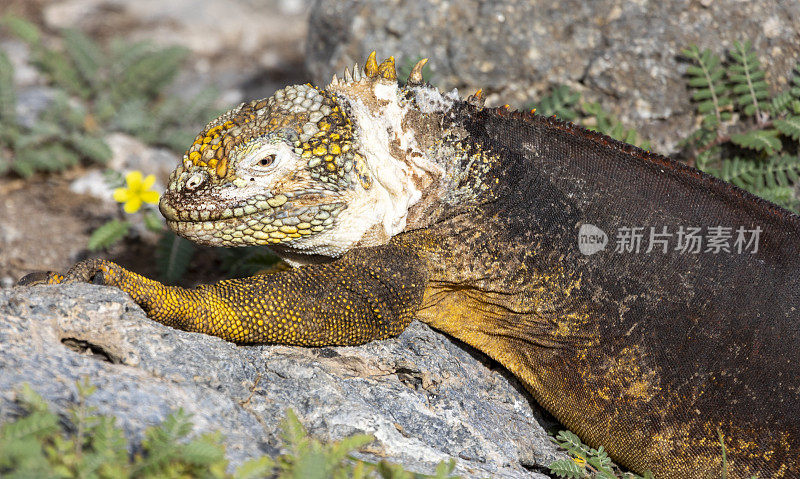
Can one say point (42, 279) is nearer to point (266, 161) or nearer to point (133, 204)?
point (266, 161)

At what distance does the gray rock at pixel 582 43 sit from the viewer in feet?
21.7

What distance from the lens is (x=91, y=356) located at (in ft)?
11.5

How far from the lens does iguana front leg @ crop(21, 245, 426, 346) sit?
3789 millimetres

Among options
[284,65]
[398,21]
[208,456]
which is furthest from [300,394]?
[284,65]

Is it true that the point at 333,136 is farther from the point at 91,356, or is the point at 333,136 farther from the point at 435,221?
the point at 91,356

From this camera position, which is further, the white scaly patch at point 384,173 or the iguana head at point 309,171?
the white scaly patch at point 384,173

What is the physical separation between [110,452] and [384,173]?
6.88ft

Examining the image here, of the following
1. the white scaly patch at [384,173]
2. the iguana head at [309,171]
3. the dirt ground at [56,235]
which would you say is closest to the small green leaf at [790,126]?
the iguana head at [309,171]

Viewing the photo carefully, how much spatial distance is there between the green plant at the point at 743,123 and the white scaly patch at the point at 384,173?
3.13 metres

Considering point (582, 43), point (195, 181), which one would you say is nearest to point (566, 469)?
point (195, 181)

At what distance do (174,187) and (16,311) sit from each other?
105 centimetres

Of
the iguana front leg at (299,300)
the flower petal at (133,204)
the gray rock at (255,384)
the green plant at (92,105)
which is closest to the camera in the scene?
the gray rock at (255,384)

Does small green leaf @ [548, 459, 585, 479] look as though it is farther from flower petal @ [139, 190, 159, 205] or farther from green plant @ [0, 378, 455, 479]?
flower petal @ [139, 190, 159, 205]

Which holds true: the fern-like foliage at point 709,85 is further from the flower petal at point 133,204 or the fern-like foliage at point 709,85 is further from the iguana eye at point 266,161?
the flower petal at point 133,204
